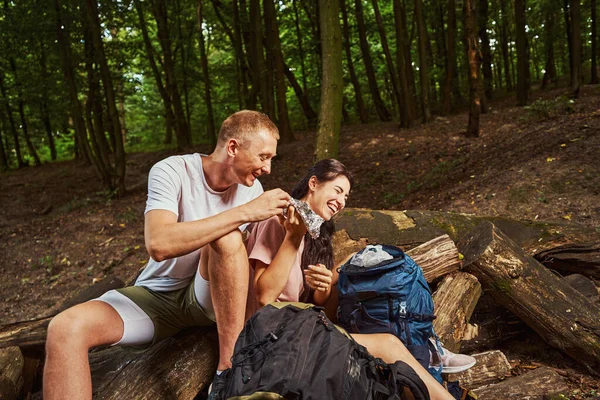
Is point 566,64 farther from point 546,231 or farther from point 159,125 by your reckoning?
point 546,231

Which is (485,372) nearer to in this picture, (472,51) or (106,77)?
(472,51)

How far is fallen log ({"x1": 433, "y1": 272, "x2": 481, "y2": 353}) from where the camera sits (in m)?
3.26

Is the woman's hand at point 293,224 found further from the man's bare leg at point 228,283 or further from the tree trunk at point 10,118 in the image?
the tree trunk at point 10,118

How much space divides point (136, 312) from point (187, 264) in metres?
0.41

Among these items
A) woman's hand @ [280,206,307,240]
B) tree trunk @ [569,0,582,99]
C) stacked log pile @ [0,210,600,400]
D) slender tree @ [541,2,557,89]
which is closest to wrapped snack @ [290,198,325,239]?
woman's hand @ [280,206,307,240]

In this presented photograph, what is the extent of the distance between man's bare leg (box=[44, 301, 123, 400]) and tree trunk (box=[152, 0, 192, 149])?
43.9 ft

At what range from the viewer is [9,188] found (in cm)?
1578

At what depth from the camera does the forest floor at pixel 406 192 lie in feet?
20.3

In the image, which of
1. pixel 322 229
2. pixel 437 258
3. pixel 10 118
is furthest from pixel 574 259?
pixel 10 118

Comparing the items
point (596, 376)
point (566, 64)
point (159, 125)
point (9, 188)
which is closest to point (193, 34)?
→ point (159, 125)

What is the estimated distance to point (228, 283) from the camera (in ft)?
8.63

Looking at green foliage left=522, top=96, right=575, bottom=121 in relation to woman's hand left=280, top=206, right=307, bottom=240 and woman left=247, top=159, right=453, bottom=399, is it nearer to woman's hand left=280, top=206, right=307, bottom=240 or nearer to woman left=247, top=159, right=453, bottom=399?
woman left=247, top=159, right=453, bottom=399

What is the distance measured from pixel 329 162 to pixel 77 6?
1106 cm

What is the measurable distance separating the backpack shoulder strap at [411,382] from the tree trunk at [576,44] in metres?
11.2
